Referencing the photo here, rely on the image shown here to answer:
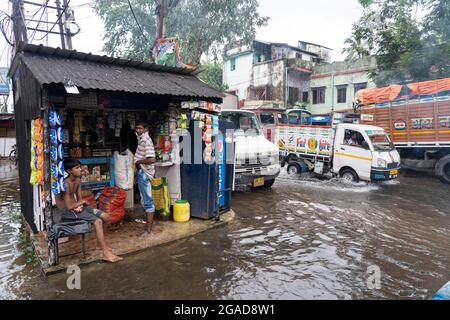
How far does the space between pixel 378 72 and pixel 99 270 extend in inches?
671

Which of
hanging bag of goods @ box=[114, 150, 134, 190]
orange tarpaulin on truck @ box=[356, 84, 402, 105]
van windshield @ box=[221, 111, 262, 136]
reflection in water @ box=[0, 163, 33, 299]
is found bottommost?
reflection in water @ box=[0, 163, 33, 299]

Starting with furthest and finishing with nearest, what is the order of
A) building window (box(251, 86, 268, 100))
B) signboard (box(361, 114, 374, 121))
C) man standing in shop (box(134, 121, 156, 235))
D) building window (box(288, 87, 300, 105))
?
1. building window (box(251, 86, 268, 100))
2. building window (box(288, 87, 300, 105))
3. signboard (box(361, 114, 374, 121))
4. man standing in shop (box(134, 121, 156, 235))

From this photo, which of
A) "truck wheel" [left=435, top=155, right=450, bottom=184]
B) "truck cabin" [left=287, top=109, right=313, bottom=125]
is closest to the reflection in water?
"truck cabin" [left=287, top=109, right=313, bottom=125]

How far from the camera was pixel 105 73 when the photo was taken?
5.29 m

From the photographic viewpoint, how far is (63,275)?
406cm

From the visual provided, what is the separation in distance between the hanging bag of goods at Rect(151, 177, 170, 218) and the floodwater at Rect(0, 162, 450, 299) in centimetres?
103

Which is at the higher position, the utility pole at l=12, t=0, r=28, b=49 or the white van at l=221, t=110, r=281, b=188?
the utility pole at l=12, t=0, r=28, b=49

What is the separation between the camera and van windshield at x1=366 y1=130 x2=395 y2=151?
10.4 metres

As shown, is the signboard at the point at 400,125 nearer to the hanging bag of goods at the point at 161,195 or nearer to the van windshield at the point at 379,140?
the van windshield at the point at 379,140

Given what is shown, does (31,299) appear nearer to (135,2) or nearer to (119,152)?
(119,152)

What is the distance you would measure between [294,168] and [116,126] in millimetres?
7732

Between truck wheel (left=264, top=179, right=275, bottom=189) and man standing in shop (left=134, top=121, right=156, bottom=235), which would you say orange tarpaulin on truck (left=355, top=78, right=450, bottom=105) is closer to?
truck wheel (left=264, top=179, right=275, bottom=189)

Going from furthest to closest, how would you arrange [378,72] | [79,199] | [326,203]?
[378,72] → [326,203] → [79,199]
